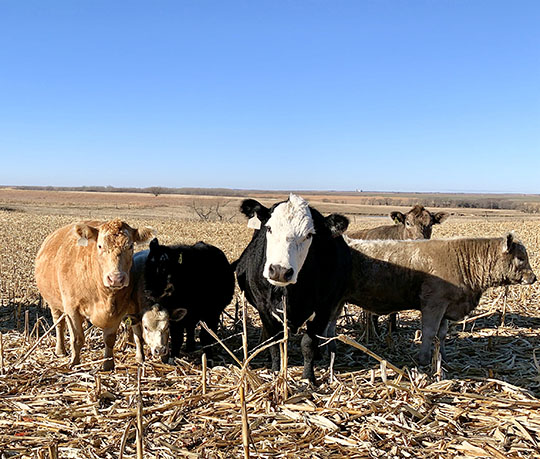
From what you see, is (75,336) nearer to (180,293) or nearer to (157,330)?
(157,330)

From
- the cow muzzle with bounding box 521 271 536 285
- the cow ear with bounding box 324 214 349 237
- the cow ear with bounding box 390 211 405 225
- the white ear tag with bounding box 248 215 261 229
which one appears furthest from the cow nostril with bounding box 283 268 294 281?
the cow ear with bounding box 390 211 405 225

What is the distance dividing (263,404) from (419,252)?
3.56 meters

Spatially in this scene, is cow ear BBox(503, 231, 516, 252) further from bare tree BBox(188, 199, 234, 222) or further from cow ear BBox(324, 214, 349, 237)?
bare tree BBox(188, 199, 234, 222)

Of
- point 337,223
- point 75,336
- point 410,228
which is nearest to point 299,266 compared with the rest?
point 337,223

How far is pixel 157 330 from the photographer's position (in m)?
6.02

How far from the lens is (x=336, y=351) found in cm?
708

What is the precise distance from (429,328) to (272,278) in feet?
9.71

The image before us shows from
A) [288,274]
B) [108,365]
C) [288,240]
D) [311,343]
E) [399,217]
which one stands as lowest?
[108,365]

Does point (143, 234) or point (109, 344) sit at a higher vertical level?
point (143, 234)

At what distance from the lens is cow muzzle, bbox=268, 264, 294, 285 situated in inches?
186

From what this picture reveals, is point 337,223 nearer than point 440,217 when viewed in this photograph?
Yes

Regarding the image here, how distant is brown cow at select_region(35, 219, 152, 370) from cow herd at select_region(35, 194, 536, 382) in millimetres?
13

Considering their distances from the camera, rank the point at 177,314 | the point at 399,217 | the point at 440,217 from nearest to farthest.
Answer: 1. the point at 177,314
2. the point at 440,217
3. the point at 399,217

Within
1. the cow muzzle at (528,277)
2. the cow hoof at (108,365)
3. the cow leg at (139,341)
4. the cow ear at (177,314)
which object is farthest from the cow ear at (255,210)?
the cow muzzle at (528,277)
